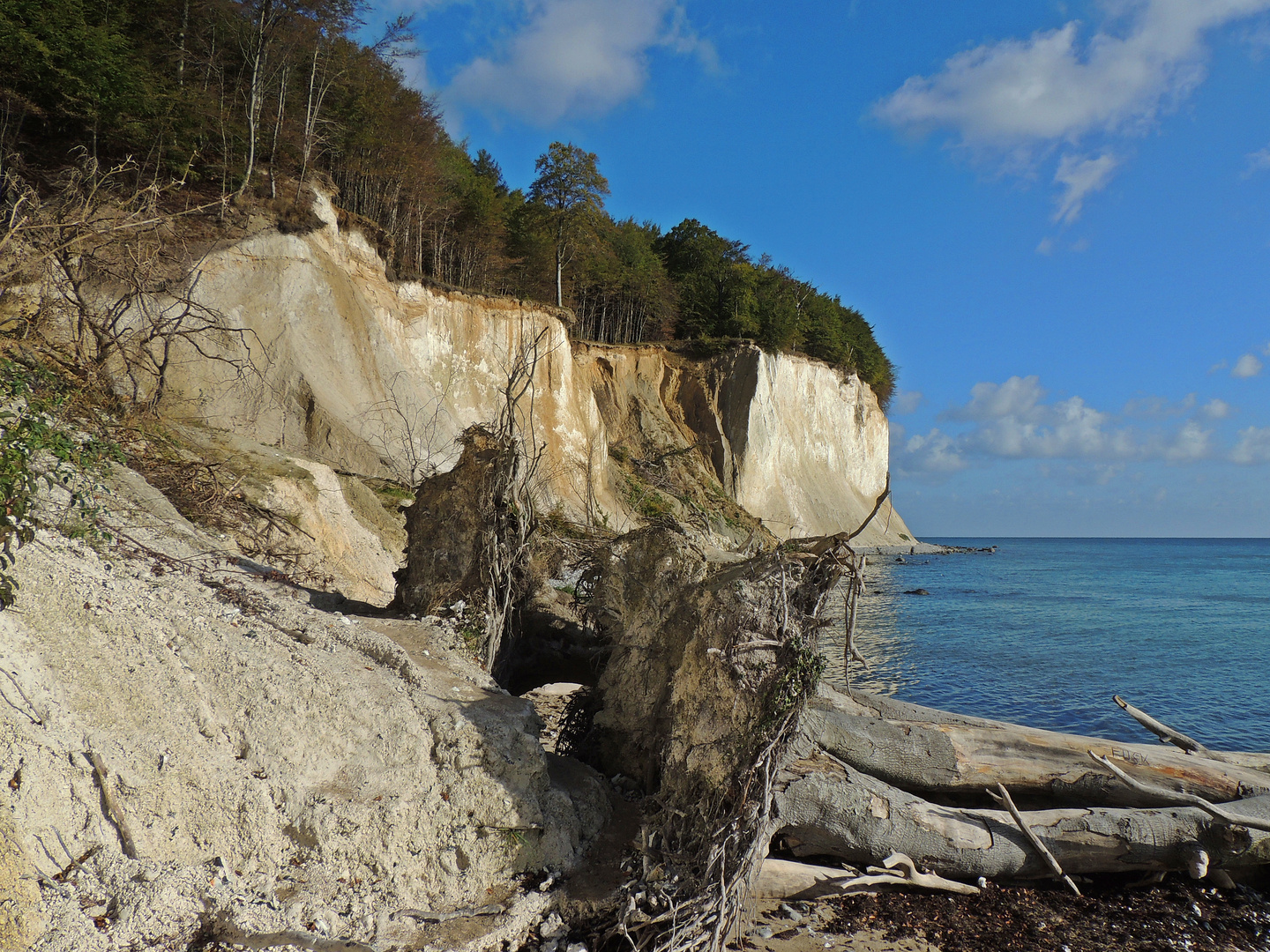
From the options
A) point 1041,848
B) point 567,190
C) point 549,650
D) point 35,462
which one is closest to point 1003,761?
point 1041,848

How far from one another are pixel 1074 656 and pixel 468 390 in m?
19.9

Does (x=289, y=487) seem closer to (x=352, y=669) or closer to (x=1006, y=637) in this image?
(x=352, y=669)

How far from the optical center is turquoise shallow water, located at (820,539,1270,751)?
12789 mm

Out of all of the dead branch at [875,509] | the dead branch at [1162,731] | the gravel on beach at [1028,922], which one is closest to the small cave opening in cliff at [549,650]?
the gravel on beach at [1028,922]

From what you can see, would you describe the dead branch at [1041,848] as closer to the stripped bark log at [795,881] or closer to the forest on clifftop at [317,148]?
the stripped bark log at [795,881]

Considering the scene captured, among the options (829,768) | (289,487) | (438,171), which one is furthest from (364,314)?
(829,768)

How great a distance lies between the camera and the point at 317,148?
2194cm

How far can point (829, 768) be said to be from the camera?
5.73m

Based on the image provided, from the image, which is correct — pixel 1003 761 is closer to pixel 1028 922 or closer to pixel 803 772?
pixel 1028 922

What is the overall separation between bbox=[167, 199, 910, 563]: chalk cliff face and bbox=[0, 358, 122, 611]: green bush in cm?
272

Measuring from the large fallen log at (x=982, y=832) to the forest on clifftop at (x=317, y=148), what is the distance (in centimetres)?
872

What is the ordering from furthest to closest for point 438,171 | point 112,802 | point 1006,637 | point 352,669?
point 438,171 → point 1006,637 → point 352,669 → point 112,802

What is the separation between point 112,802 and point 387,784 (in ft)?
4.46

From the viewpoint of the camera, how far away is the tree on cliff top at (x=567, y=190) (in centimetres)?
3203
